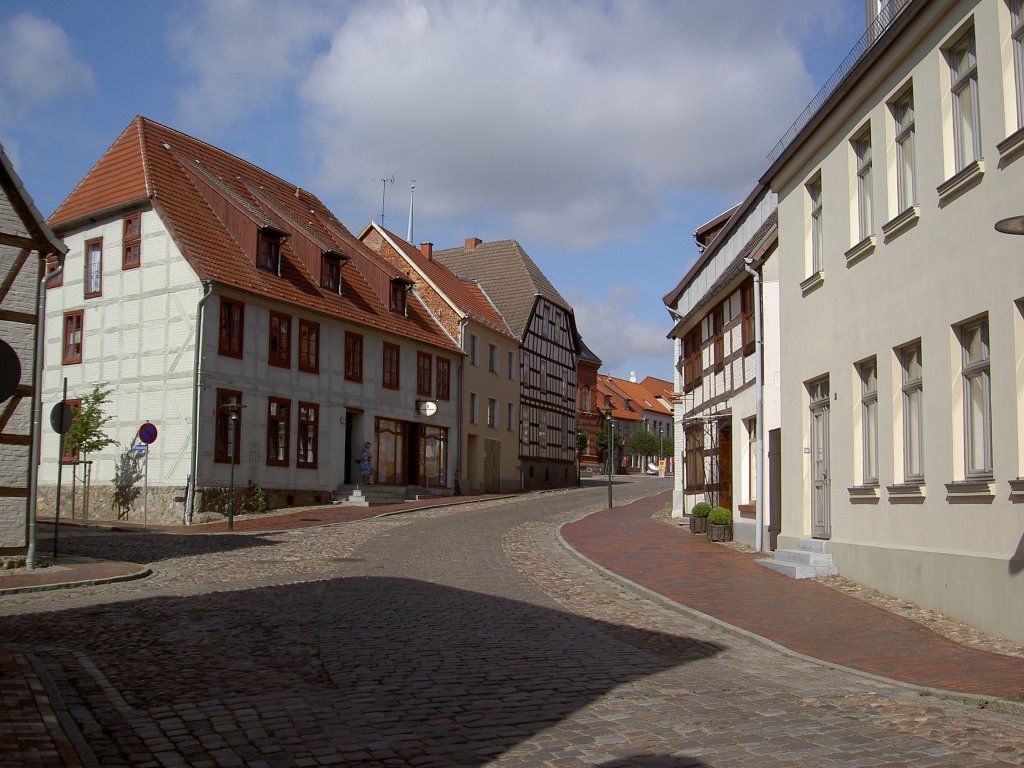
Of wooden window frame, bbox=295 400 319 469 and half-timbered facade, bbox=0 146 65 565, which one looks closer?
half-timbered facade, bbox=0 146 65 565

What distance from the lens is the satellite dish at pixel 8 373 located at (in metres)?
7.43

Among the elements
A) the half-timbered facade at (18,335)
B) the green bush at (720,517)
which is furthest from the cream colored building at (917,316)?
the half-timbered facade at (18,335)

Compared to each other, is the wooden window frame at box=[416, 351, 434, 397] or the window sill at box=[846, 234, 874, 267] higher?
the wooden window frame at box=[416, 351, 434, 397]

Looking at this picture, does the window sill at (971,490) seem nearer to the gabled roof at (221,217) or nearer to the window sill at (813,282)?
the window sill at (813,282)

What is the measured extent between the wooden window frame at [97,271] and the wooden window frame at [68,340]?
24.6 inches

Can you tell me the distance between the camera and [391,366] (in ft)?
127

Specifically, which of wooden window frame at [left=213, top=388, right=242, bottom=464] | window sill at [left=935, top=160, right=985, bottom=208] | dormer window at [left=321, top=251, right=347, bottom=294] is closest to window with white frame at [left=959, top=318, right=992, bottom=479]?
window sill at [left=935, top=160, right=985, bottom=208]

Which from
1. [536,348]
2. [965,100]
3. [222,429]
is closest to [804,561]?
[965,100]

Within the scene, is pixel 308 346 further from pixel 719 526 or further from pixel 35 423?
pixel 35 423

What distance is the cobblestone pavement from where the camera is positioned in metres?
6.09

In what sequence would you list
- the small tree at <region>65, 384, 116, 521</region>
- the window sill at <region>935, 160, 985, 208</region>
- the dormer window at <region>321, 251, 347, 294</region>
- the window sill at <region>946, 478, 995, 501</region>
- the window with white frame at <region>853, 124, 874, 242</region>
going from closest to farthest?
the window sill at <region>946, 478, 995, 501</region>
the window sill at <region>935, 160, 985, 208</region>
the window with white frame at <region>853, 124, 874, 242</region>
the small tree at <region>65, 384, 116, 521</region>
the dormer window at <region>321, 251, 347, 294</region>

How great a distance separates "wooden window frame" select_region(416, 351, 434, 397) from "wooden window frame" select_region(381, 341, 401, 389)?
4.58ft

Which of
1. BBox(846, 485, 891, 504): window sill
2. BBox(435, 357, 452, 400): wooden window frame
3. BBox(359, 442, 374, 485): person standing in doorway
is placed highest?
BBox(435, 357, 452, 400): wooden window frame

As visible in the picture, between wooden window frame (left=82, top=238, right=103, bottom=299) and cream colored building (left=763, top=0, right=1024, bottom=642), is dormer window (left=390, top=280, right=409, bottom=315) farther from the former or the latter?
cream colored building (left=763, top=0, right=1024, bottom=642)
